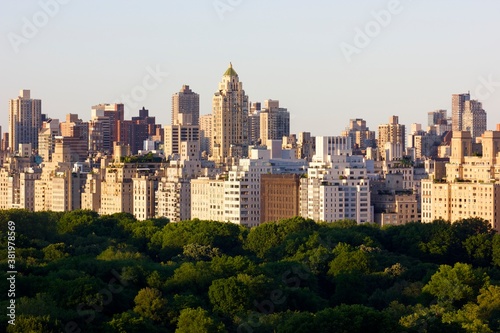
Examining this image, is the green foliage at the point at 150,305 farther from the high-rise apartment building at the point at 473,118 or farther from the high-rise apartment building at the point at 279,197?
the high-rise apartment building at the point at 473,118

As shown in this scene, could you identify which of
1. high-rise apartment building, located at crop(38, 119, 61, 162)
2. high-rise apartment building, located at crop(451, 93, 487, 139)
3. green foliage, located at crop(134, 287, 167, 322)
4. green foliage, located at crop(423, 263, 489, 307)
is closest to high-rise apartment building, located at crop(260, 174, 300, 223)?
green foliage, located at crop(423, 263, 489, 307)

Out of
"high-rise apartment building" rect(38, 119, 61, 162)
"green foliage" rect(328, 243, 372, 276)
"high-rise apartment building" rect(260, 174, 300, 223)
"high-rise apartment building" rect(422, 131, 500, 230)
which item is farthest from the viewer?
"high-rise apartment building" rect(38, 119, 61, 162)

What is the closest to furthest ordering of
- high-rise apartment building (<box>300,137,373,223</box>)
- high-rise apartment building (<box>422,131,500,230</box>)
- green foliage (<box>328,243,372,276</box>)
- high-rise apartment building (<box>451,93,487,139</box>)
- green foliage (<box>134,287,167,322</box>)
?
green foliage (<box>134,287,167,322</box>) → green foliage (<box>328,243,372,276</box>) → high-rise apartment building (<box>422,131,500,230</box>) → high-rise apartment building (<box>300,137,373,223</box>) → high-rise apartment building (<box>451,93,487,139</box>)

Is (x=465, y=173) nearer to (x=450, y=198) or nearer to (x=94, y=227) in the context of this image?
(x=450, y=198)

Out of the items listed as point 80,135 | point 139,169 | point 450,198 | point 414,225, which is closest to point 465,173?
point 450,198

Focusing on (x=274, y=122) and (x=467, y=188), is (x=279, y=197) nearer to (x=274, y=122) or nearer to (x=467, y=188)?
(x=467, y=188)

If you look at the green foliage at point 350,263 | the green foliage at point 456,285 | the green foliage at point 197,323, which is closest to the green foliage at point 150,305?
the green foliage at point 197,323

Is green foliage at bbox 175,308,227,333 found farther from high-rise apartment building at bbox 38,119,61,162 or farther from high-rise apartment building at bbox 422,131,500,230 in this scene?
high-rise apartment building at bbox 38,119,61,162
